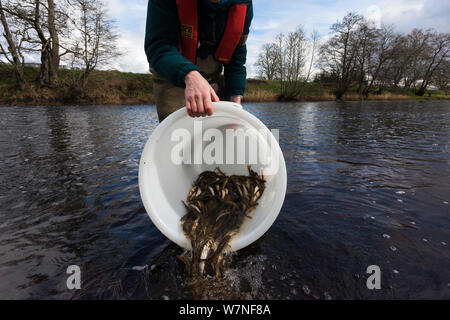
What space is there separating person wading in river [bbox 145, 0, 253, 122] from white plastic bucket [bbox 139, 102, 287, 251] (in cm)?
21

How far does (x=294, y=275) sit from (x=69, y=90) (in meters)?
22.8

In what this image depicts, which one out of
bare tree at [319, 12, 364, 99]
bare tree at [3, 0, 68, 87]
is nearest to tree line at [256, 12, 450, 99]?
bare tree at [319, 12, 364, 99]

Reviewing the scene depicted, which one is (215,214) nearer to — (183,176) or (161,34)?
(183,176)

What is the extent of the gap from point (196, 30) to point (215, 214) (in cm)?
160

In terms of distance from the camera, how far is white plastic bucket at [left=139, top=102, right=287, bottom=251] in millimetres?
1679

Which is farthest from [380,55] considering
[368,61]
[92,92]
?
[92,92]

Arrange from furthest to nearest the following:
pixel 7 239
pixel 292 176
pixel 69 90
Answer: pixel 69 90 < pixel 292 176 < pixel 7 239

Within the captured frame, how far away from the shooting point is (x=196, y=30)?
7.13ft

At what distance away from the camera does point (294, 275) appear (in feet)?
5.57

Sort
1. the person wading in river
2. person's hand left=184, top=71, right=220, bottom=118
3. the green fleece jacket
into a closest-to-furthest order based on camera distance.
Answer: person's hand left=184, top=71, right=220, bottom=118 → the person wading in river → the green fleece jacket

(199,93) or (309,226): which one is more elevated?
(199,93)

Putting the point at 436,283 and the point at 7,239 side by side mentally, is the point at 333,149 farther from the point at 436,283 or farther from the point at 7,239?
the point at 7,239

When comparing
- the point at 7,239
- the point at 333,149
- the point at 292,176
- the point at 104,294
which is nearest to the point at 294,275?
the point at 104,294

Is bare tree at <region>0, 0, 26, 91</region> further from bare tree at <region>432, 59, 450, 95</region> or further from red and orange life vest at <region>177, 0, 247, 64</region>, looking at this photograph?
bare tree at <region>432, 59, 450, 95</region>
